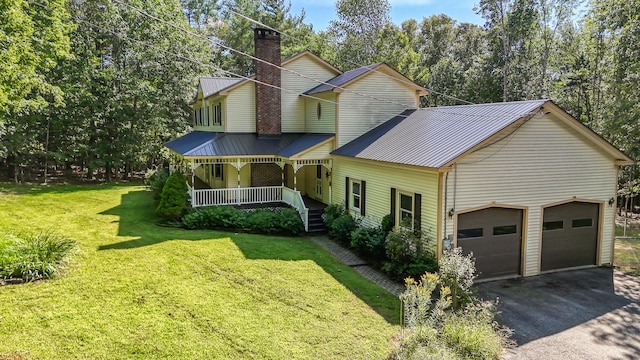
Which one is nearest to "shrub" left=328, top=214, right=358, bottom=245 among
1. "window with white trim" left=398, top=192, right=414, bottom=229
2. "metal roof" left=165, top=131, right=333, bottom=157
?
"window with white trim" left=398, top=192, right=414, bottom=229

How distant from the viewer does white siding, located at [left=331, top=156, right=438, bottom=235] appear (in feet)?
40.1

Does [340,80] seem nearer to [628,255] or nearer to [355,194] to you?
[355,194]

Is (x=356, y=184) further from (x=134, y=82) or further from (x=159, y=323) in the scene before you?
(x=134, y=82)

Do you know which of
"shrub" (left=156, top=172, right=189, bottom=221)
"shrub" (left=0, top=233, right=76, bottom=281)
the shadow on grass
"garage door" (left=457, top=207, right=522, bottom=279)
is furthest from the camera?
"shrub" (left=156, top=172, right=189, bottom=221)

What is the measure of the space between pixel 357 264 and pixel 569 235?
704cm

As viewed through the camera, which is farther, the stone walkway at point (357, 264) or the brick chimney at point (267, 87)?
the brick chimney at point (267, 87)

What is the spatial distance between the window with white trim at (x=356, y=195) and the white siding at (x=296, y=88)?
6.55 metres

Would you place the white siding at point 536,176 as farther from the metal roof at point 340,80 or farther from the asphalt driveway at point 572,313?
the metal roof at point 340,80

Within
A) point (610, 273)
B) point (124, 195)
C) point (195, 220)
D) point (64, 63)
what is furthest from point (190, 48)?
point (610, 273)

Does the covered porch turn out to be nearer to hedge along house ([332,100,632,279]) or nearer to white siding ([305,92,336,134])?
→ white siding ([305,92,336,134])

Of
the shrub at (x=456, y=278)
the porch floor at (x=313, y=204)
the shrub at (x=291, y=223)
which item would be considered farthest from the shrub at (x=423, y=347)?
the porch floor at (x=313, y=204)

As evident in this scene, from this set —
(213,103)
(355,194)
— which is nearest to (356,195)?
(355,194)

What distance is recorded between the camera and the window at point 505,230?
1252 cm

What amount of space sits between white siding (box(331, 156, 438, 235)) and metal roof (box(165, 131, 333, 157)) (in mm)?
2112
